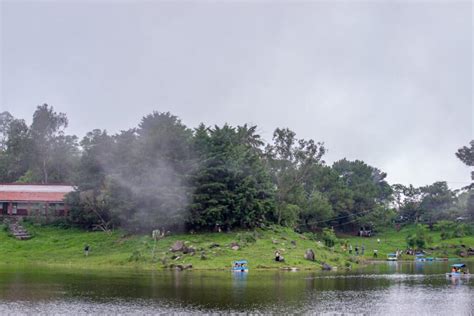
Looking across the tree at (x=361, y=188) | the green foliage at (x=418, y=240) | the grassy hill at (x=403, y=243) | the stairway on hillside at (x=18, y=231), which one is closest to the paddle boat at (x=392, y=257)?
the grassy hill at (x=403, y=243)

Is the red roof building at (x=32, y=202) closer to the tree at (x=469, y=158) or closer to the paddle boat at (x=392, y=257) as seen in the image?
the paddle boat at (x=392, y=257)

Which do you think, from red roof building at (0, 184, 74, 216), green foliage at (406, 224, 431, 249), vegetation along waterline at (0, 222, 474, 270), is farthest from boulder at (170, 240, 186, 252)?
green foliage at (406, 224, 431, 249)

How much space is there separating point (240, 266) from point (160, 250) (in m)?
12.6

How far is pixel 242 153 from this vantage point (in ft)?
284

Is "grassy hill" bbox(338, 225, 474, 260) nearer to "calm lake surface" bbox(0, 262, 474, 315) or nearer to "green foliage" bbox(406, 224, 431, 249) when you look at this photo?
"green foliage" bbox(406, 224, 431, 249)

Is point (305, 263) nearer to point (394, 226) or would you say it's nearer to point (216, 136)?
point (216, 136)

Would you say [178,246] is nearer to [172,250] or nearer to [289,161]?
[172,250]

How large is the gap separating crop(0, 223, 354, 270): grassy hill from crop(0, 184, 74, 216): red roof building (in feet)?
27.8

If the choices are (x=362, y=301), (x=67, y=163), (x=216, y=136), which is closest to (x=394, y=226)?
(x=216, y=136)

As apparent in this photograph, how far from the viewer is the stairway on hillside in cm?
8502

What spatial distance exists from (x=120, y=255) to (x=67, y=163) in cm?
5048

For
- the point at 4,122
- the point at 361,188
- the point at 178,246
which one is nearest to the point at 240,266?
the point at 178,246

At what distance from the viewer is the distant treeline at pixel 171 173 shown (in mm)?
80188

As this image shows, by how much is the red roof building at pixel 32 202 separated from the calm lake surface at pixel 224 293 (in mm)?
32876
